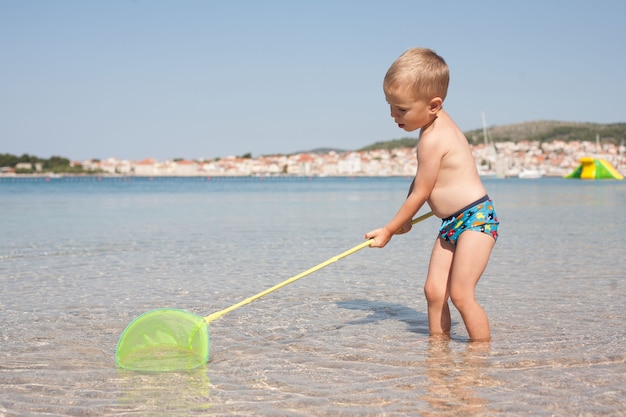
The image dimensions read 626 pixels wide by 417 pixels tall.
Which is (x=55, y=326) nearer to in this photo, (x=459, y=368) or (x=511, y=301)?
(x=459, y=368)

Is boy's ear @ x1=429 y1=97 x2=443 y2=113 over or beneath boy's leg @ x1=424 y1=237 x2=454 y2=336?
over

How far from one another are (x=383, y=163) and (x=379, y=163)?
189 centimetres

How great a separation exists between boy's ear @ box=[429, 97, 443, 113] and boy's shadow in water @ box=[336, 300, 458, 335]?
60.0 inches

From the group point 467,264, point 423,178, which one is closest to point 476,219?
point 467,264

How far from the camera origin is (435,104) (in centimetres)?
387

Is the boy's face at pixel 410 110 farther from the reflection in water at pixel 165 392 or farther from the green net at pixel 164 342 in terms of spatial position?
the reflection in water at pixel 165 392

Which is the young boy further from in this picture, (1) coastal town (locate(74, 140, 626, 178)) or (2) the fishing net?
(1) coastal town (locate(74, 140, 626, 178))

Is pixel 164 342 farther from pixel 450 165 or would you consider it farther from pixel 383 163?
pixel 383 163

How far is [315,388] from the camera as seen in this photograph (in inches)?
129

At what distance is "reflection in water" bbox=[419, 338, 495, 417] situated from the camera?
116 inches

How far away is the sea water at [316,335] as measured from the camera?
10.2 feet

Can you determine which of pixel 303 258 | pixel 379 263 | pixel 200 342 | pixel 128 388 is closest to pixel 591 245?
pixel 379 263

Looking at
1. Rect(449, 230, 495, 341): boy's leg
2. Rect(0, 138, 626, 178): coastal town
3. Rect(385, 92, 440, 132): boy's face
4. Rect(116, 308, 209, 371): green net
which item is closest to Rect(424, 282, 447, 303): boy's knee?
Rect(449, 230, 495, 341): boy's leg

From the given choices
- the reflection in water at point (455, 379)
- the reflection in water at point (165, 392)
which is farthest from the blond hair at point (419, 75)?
the reflection in water at point (165, 392)
